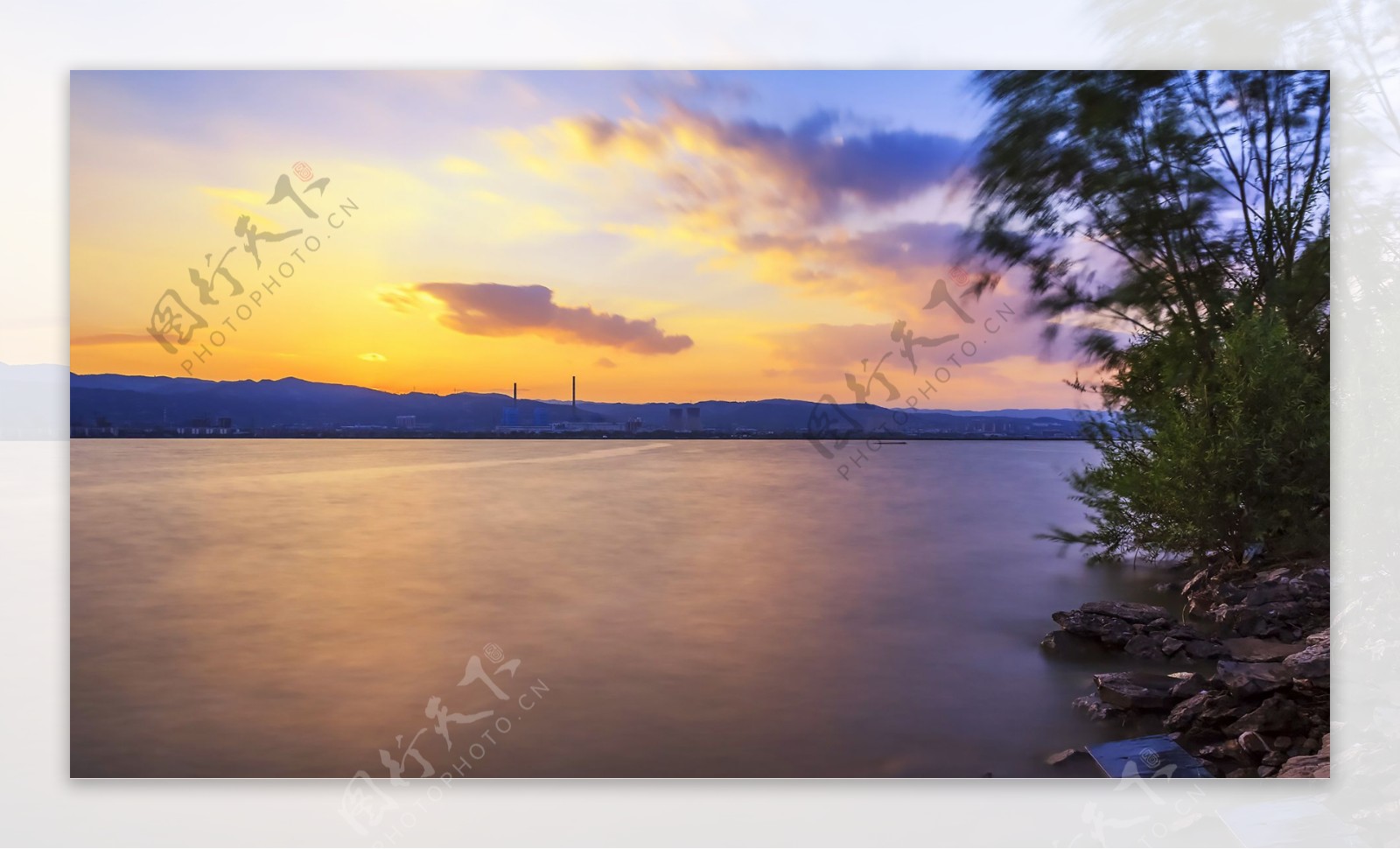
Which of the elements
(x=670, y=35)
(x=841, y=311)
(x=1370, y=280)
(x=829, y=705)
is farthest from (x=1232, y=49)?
(x=829, y=705)

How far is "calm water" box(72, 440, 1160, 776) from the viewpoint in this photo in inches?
93.8

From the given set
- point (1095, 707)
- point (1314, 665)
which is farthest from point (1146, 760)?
point (1314, 665)

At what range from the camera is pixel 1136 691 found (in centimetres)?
247

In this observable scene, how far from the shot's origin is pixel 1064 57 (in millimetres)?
2439

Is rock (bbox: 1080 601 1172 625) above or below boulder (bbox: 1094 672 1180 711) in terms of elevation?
above

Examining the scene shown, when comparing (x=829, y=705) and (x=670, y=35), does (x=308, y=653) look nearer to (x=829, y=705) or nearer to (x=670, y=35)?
(x=829, y=705)

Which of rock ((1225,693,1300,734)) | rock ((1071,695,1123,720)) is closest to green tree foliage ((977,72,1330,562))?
rock ((1225,693,1300,734))

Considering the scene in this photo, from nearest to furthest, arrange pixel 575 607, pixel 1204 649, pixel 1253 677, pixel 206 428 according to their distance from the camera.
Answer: pixel 1253 677 → pixel 206 428 → pixel 1204 649 → pixel 575 607

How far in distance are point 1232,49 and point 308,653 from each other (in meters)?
4.02

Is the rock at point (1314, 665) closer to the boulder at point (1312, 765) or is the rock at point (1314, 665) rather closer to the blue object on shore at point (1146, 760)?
the boulder at point (1312, 765)
